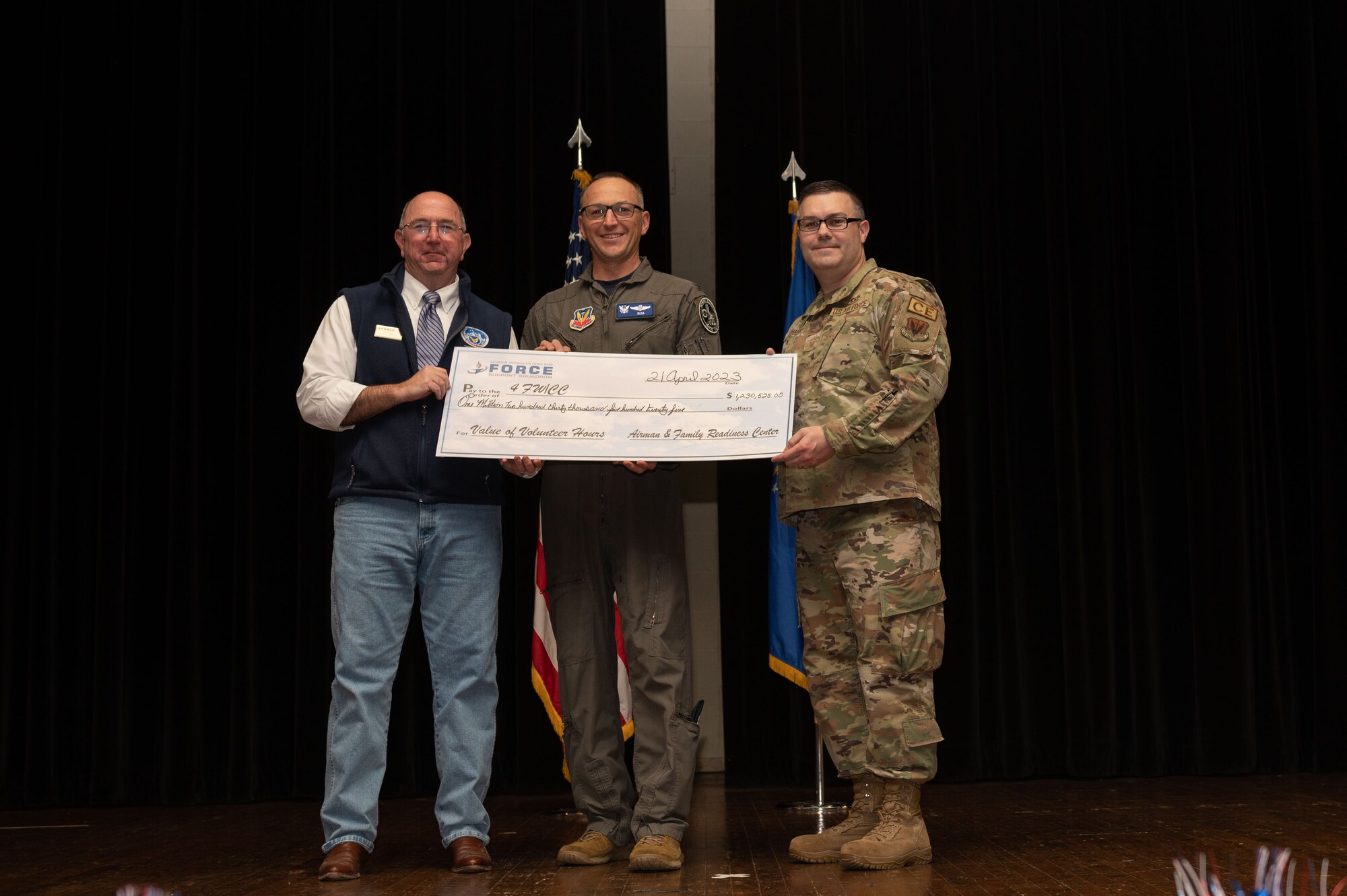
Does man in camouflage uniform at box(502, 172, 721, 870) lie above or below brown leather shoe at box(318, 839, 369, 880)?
above

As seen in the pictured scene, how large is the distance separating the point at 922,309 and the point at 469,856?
1728 millimetres

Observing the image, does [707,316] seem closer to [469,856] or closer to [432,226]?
[432,226]

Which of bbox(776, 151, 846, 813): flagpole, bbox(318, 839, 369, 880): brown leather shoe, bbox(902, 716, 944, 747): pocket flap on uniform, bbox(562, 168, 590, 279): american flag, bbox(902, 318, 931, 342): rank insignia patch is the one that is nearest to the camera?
bbox(318, 839, 369, 880): brown leather shoe

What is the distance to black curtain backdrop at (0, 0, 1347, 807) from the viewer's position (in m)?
4.48

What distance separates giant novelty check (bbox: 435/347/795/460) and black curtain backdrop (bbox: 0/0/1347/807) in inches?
79.7

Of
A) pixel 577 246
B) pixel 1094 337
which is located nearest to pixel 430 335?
pixel 577 246

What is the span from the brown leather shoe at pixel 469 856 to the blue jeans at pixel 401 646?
27 mm

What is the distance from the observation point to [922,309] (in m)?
2.71

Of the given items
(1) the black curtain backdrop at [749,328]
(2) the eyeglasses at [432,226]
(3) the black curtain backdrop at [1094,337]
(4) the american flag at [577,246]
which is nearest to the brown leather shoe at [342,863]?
(2) the eyeglasses at [432,226]

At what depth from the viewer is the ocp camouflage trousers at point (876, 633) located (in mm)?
2576

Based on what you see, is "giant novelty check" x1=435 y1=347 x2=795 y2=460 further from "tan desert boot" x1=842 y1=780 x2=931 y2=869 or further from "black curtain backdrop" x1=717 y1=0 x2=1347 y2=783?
"black curtain backdrop" x1=717 y1=0 x2=1347 y2=783

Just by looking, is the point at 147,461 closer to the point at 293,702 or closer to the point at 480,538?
the point at 293,702

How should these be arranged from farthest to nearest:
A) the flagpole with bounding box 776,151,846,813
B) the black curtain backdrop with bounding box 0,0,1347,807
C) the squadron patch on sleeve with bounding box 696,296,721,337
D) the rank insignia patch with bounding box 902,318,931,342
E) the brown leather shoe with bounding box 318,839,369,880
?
the black curtain backdrop with bounding box 0,0,1347,807 → the flagpole with bounding box 776,151,846,813 → the squadron patch on sleeve with bounding box 696,296,721,337 → the rank insignia patch with bounding box 902,318,931,342 → the brown leather shoe with bounding box 318,839,369,880

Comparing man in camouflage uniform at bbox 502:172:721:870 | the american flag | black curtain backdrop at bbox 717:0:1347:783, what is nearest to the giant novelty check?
man in camouflage uniform at bbox 502:172:721:870
